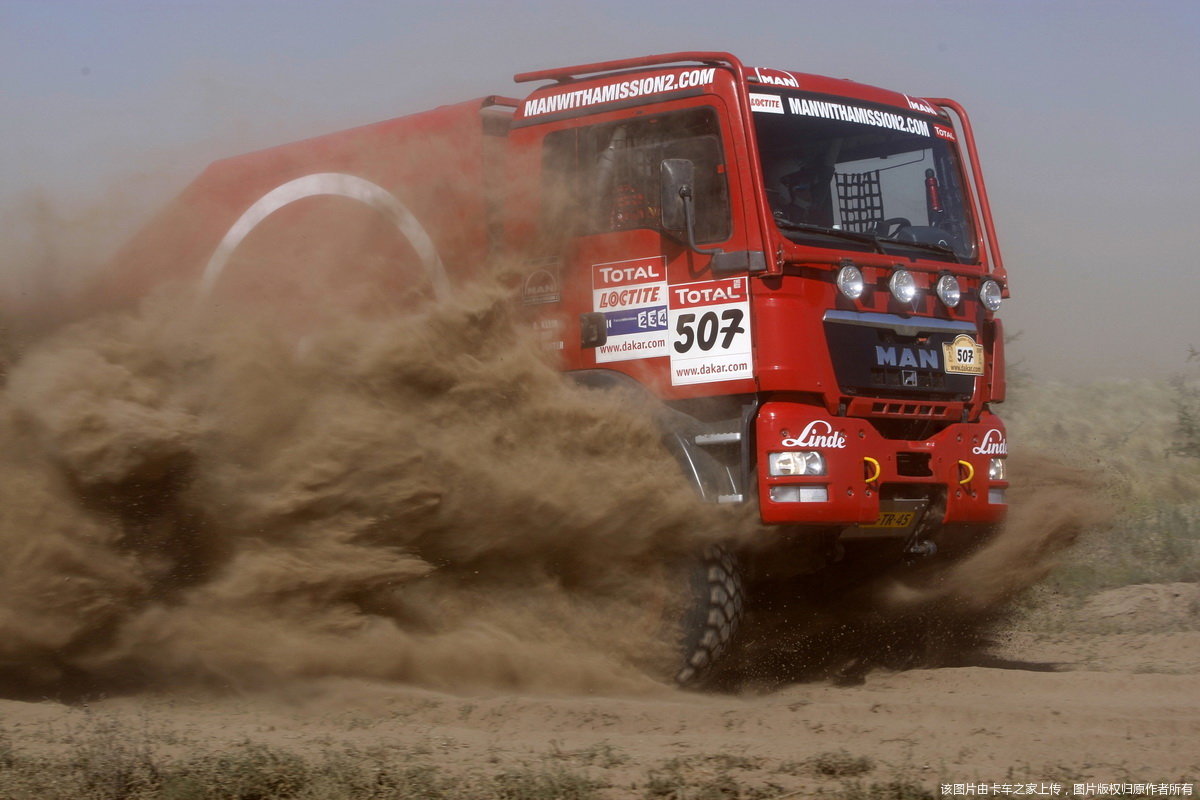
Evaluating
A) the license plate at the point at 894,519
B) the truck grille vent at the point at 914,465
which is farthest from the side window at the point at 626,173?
the license plate at the point at 894,519

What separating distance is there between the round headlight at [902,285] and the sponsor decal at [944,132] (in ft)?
4.06

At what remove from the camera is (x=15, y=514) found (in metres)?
6.11

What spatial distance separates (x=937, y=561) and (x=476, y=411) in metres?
2.86

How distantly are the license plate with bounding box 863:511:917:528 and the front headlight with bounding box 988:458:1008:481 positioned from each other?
25.2 inches

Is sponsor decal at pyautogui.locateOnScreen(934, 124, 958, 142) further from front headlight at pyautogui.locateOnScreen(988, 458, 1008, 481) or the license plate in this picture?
the license plate

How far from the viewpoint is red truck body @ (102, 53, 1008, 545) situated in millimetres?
6152

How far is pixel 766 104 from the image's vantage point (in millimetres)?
6434

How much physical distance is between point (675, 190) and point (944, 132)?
7.05 ft

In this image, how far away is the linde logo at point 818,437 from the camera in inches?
238

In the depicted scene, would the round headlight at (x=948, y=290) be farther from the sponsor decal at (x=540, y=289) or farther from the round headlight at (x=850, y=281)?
the sponsor decal at (x=540, y=289)

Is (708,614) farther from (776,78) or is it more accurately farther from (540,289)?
(776,78)

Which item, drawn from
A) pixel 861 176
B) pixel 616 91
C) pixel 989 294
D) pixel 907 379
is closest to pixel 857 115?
pixel 861 176

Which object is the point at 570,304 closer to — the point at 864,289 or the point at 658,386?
the point at 658,386

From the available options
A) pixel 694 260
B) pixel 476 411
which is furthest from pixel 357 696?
pixel 694 260
